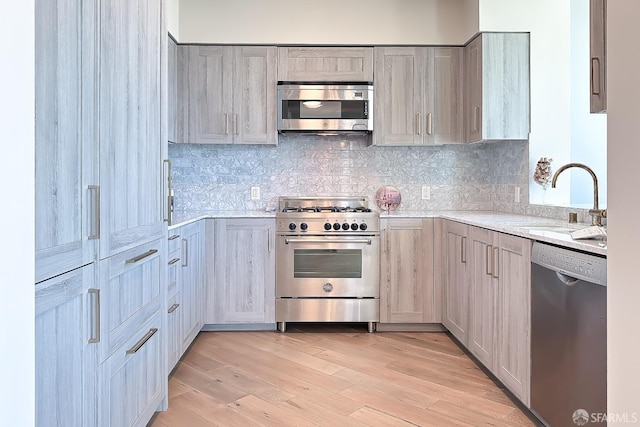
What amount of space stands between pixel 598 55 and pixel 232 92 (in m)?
2.66

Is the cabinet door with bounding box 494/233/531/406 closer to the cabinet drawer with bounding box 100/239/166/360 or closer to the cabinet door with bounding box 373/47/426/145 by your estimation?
the cabinet door with bounding box 373/47/426/145

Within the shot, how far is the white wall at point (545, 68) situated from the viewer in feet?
11.5

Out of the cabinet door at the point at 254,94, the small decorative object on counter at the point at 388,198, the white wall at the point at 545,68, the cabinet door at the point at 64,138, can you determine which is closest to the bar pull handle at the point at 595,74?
the white wall at the point at 545,68

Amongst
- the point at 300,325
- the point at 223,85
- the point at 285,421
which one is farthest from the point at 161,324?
the point at 223,85

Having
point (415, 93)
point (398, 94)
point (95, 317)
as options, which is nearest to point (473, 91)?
point (415, 93)

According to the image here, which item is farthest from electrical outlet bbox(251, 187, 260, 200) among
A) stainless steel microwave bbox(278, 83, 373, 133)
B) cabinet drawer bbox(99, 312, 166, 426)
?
cabinet drawer bbox(99, 312, 166, 426)

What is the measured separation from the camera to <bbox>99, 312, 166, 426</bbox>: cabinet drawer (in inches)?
63.2

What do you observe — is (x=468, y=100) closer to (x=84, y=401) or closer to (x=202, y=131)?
(x=202, y=131)

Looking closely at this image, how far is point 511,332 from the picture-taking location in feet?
7.98

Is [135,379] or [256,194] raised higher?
[256,194]

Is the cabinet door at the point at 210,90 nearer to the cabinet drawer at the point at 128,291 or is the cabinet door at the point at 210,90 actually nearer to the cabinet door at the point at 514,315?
the cabinet drawer at the point at 128,291

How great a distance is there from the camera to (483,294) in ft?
9.33

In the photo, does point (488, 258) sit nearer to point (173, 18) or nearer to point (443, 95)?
point (443, 95)

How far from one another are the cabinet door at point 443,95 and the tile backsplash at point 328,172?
37 cm
